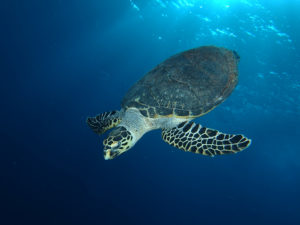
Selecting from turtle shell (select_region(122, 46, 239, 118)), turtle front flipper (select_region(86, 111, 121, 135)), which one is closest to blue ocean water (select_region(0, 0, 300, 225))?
turtle shell (select_region(122, 46, 239, 118))

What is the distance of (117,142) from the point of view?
4.53 m

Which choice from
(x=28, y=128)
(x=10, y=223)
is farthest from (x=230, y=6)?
(x=28, y=128)

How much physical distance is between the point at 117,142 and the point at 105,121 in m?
1.65

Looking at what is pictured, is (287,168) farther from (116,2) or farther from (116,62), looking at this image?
(116,2)

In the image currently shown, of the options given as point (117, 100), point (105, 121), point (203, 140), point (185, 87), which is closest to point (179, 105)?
point (185, 87)

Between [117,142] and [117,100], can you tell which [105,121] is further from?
[117,100]

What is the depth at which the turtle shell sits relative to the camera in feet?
16.3

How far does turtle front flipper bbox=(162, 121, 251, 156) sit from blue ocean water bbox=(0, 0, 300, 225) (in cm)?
1404

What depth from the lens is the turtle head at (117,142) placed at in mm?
4414

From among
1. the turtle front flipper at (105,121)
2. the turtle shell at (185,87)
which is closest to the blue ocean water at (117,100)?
the turtle shell at (185,87)

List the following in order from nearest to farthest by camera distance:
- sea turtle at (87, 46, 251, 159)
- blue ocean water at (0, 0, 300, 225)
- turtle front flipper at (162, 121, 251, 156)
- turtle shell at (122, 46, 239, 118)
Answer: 1. turtle front flipper at (162, 121, 251, 156)
2. sea turtle at (87, 46, 251, 159)
3. turtle shell at (122, 46, 239, 118)
4. blue ocean water at (0, 0, 300, 225)

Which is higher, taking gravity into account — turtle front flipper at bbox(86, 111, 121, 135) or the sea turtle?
the sea turtle

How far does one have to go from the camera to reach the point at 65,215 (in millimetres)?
20281

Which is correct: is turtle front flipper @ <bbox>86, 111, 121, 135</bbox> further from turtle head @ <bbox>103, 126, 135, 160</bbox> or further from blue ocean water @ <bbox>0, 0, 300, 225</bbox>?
blue ocean water @ <bbox>0, 0, 300, 225</bbox>
